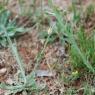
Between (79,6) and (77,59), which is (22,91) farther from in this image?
(79,6)

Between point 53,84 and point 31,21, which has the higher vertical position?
point 31,21

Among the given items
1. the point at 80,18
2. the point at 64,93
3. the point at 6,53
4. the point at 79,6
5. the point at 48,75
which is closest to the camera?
the point at 64,93

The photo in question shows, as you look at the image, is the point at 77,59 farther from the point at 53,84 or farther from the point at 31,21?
the point at 31,21

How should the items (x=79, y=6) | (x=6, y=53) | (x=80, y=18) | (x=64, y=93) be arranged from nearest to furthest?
(x=64, y=93), (x=6, y=53), (x=80, y=18), (x=79, y=6)

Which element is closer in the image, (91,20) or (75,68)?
(75,68)

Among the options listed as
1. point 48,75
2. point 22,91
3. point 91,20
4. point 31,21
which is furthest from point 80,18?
point 22,91

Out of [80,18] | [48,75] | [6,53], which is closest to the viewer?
[48,75]

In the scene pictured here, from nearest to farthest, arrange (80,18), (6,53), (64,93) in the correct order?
(64,93) → (6,53) → (80,18)

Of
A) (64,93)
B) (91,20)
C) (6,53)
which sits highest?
(91,20)

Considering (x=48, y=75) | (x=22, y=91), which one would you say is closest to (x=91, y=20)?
(x=48, y=75)
